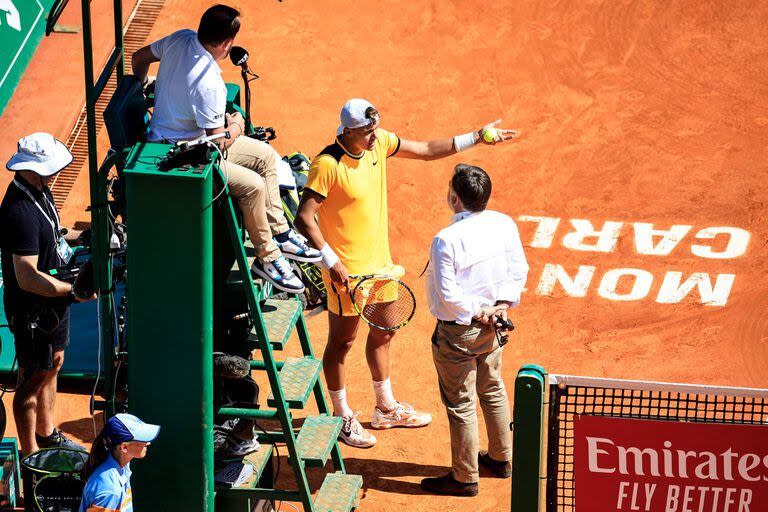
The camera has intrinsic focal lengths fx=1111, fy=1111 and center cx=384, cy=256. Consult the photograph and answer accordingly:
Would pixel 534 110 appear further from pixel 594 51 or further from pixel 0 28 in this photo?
pixel 0 28

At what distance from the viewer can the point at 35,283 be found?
7551 mm

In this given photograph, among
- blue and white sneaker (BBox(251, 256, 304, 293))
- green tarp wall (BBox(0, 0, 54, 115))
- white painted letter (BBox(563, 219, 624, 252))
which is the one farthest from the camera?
green tarp wall (BBox(0, 0, 54, 115))

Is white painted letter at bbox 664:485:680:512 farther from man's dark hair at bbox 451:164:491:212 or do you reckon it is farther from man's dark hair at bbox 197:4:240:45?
man's dark hair at bbox 197:4:240:45

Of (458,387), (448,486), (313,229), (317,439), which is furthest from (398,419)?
(317,439)

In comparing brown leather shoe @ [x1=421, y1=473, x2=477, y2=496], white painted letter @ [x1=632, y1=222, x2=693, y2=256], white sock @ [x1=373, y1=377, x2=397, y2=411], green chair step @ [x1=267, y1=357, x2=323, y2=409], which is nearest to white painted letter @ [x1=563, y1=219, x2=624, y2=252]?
white painted letter @ [x1=632, y1=222, x2=693, y2=256]

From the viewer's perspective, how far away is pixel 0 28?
1375cm

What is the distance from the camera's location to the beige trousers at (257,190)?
22.4 ft

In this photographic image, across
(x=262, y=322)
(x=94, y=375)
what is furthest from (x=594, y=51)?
(x=262, y=322)

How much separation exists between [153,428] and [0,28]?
895 cm

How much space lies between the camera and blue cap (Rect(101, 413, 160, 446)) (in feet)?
20.6

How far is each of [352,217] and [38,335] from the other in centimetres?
249

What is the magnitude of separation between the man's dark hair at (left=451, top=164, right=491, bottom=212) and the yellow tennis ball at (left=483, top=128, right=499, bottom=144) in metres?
0.92

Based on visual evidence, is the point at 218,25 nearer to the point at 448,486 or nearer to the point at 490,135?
the point at 490,135

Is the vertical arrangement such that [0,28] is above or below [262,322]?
above
